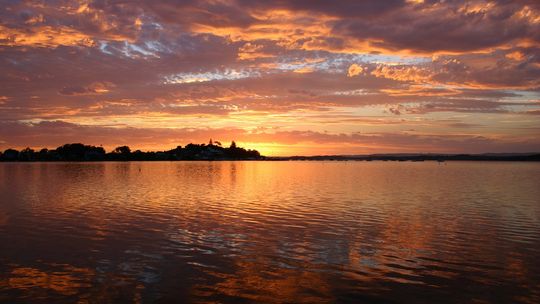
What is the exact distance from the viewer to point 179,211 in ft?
149

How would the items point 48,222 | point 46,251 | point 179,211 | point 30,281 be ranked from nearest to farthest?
point 30,281 → point 46,251 → point 48,222 → point 179,211

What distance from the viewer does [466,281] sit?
69.5 ft

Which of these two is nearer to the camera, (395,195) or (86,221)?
(86,221)

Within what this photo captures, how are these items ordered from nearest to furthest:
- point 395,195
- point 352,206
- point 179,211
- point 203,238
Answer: point 203,238, point 179,211, point 352,206, point 395,195

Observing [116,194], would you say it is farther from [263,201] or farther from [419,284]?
[419,284]

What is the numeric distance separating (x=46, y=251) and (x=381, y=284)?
19.9 metres

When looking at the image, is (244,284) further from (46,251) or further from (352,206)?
(352,206)

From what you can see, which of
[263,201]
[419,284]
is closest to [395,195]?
[263,201]

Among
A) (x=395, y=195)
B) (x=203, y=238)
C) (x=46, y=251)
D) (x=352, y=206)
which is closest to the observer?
(x=46, y=251)

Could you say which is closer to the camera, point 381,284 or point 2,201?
point 381,284

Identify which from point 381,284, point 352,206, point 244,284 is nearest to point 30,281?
point 244,284

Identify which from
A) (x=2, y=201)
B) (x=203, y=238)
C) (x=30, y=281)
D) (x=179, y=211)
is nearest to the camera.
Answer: (x=30, y=281)

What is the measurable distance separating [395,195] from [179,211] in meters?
32.4

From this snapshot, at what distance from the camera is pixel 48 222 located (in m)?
37.7
